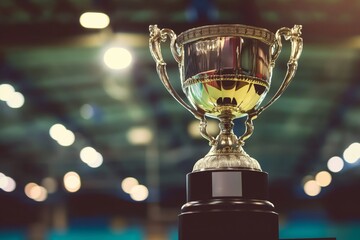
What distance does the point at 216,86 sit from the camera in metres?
1.38

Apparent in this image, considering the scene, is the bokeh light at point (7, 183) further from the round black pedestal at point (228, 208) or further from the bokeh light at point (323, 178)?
the round black pedestal at point (228, 208)

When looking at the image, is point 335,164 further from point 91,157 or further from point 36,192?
point 36,192

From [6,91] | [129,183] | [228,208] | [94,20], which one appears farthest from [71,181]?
[228,208]

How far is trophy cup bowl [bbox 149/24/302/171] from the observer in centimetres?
137

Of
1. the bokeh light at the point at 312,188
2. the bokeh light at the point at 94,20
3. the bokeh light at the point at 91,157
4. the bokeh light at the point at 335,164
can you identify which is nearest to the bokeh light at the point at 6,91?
the bokeh light at the point at 91,157

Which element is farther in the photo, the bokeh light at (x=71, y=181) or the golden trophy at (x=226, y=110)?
the bokeh light at (x=71, y=181)

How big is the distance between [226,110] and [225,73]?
97 millimetres

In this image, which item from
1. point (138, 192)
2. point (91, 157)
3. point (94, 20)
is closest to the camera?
point (94, 20)

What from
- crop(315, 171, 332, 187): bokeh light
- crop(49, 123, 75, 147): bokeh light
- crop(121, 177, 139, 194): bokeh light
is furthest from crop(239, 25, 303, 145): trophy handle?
crop(121, 177, 139, 194): bokeh light

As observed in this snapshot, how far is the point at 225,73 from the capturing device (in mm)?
1365

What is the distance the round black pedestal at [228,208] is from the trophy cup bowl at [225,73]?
0.09ft

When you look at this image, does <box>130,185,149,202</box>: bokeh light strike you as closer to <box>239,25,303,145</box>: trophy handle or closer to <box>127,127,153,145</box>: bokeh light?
<box>127,127,153,145</box>: bokeh light

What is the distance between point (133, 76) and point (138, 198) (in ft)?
9.60

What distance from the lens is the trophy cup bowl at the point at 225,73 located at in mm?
1369
